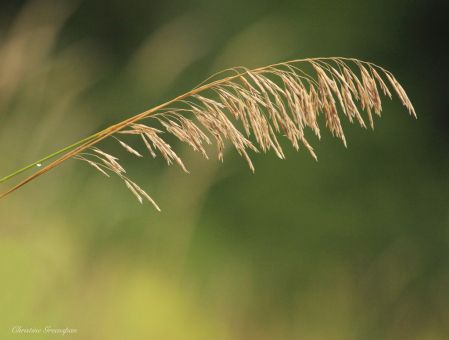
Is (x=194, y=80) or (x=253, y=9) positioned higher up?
(x=253, y=9)

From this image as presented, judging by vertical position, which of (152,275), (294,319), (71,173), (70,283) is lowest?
(294,319)

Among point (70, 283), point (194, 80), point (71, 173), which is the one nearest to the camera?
point (70, 283)

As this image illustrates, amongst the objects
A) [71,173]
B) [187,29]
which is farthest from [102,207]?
[187,29]

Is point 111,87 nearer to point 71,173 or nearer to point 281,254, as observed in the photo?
point 71,173

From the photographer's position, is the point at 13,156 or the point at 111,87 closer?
the point at 13,156

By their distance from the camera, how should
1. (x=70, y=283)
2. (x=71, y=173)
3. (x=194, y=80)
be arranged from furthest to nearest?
1. (x=194, y=80)
2. (x=71, y=173)
3. (x=70, y=283)

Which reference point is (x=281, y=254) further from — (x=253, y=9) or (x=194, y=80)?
(x=253, y=9)
